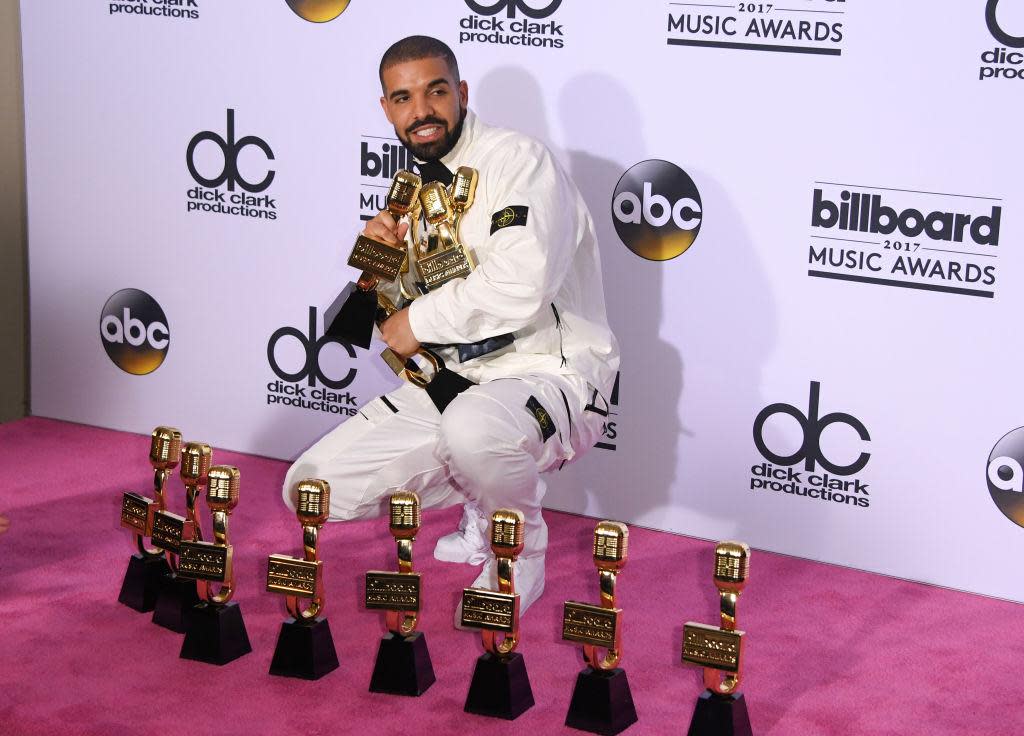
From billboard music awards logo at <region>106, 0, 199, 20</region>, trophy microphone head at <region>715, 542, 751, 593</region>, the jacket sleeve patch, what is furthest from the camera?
billboard music awards logo at <region>106, 0, 199, 20</region>

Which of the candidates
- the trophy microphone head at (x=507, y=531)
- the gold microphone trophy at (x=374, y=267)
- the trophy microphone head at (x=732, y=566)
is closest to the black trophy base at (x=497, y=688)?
the trophy microphone head at (x=507, y=531)

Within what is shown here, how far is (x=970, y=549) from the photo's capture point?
3.44 m

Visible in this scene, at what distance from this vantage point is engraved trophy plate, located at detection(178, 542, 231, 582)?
275cm

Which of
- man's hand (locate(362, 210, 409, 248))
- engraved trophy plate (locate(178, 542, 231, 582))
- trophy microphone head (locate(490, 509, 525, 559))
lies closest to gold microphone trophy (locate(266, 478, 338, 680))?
engraved trophy plate (locate(178, 542, 231, 582))

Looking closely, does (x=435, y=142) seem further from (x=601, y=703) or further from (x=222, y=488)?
(x=601, y=703)

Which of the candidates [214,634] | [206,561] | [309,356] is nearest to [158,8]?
[309,356]

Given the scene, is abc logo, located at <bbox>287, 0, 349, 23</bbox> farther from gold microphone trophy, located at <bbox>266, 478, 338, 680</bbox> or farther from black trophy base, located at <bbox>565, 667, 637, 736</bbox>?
black trophy base, located at <bbox>565, 667, 637, 736</bbox>

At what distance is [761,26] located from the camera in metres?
3.46

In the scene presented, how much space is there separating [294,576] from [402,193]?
0.96 meters

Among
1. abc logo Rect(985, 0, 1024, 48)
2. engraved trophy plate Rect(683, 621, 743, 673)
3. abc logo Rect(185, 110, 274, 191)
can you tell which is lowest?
engraved trophy plate Rect(683, 621, 743, 673)

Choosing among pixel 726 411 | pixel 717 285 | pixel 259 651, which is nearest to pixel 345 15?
pixel 717 285

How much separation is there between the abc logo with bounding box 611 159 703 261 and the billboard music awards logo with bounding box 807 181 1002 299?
0.35m

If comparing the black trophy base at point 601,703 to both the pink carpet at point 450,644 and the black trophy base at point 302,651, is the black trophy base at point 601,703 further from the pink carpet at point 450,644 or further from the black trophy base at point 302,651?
the black trophy base at point 302,651

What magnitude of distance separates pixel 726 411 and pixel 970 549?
742 mm
